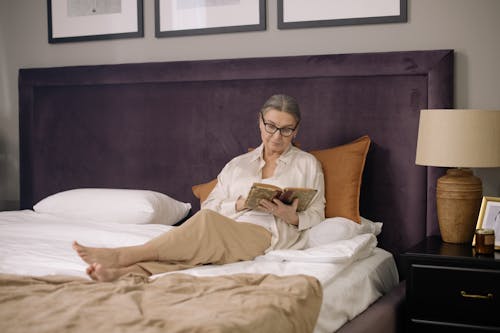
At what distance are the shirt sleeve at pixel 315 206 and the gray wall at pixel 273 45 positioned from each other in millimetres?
683

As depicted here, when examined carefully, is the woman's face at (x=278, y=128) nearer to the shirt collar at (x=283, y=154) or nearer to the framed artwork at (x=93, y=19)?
the shirt collar at (x=283, y=154)

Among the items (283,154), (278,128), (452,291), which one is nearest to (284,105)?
(278,128)

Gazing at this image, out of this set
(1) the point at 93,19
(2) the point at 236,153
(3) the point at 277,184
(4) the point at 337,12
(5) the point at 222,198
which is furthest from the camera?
(1) the point at 93,19

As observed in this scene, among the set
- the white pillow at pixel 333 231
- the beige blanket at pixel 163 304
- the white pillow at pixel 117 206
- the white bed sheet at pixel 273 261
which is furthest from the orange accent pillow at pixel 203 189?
the beige blanket at pixel 163 304

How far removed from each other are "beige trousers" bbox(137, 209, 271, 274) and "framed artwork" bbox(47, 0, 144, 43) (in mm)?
1596

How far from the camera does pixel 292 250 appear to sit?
2814 millimetres

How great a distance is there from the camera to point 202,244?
266 cm

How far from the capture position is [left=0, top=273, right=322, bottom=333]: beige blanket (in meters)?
1.83

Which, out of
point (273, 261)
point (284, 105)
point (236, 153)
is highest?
point (284, 105)

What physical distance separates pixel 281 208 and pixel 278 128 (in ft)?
1.31

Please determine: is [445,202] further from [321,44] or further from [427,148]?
[321,44]

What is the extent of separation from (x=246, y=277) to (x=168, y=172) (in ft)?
5.15

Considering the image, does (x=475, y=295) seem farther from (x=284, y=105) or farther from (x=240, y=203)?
(x=284, y=105)

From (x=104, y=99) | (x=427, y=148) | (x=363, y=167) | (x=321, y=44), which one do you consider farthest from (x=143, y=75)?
(x=427, y=148)
